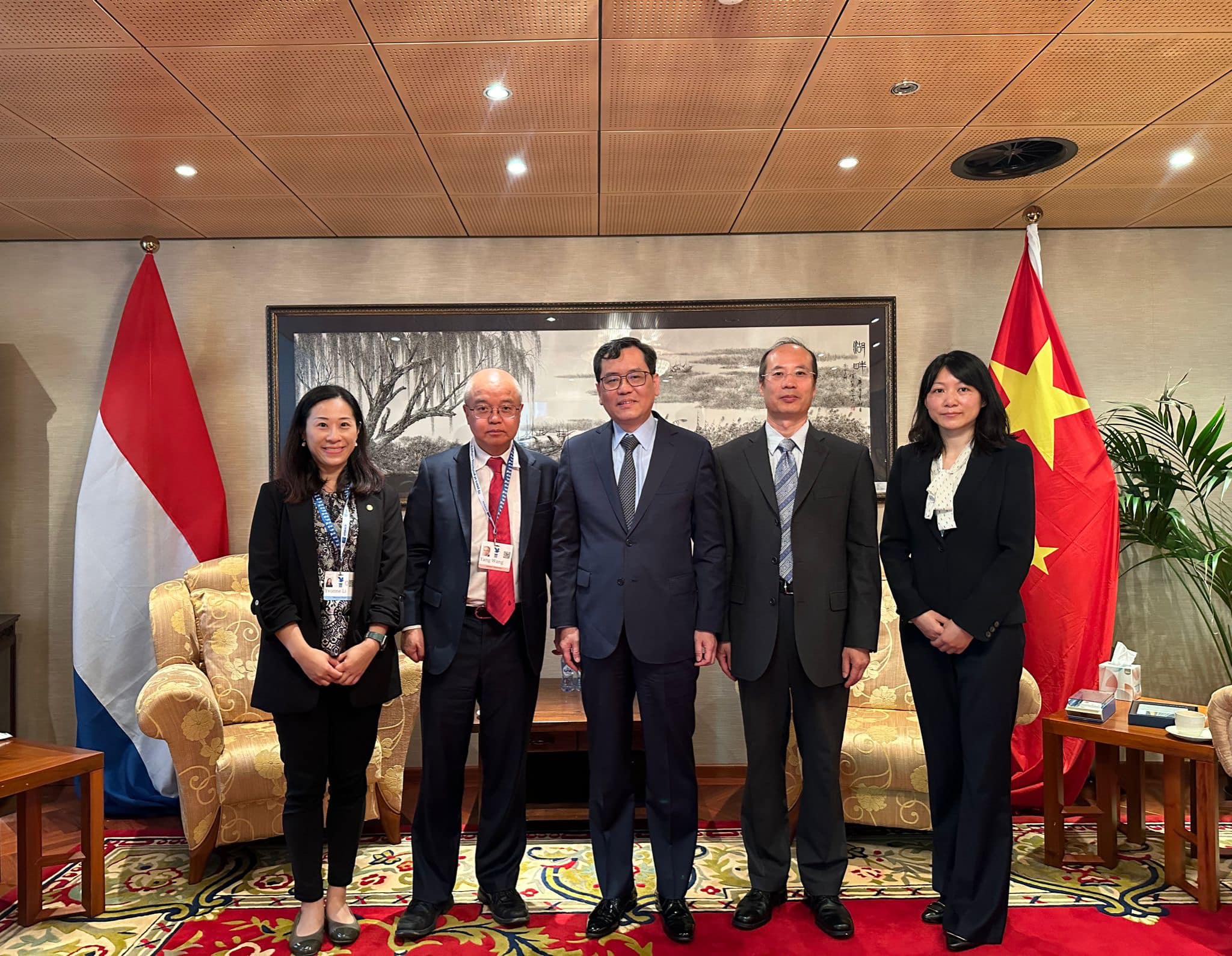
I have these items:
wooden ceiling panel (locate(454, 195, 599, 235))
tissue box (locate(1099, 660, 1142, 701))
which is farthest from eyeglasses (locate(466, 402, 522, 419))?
tissue box (locate(1099, 660, 1142, 701))

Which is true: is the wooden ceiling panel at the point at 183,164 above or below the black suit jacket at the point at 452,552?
above

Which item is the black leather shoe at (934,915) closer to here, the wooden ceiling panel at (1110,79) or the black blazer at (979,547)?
the black blazer at (979,547)

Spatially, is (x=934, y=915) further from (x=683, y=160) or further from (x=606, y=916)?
(x=683, y=160)

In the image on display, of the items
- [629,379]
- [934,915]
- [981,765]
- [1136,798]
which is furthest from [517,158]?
[1136,798]

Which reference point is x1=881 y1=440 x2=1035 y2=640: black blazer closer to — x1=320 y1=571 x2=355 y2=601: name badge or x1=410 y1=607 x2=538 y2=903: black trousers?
x1=410 y1=607 x2=538 y2=903: black trousers

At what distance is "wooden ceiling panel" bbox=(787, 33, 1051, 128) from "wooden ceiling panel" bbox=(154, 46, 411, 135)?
1.42 meters

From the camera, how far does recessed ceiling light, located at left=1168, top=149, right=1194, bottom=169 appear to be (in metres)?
3.54

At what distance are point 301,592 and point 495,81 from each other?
67.8 inches

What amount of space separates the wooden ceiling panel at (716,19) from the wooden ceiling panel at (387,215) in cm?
162

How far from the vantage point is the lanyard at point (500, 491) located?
2.78m

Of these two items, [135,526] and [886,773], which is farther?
[135,526]

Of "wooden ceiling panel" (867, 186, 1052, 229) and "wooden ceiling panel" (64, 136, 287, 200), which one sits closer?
"wooden ceiling panel" (64, 136, 287, 200)

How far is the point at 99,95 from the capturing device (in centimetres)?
294

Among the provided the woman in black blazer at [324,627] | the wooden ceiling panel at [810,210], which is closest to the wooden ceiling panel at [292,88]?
the woman in black blazer at [324,627]
